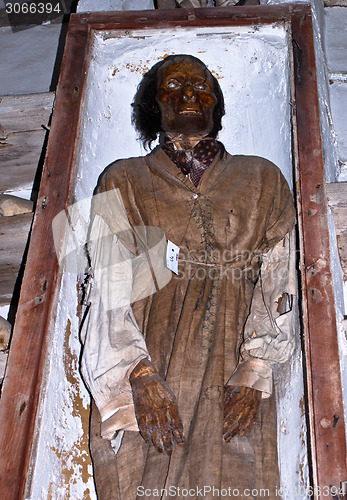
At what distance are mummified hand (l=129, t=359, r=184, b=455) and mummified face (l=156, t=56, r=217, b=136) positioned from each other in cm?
84

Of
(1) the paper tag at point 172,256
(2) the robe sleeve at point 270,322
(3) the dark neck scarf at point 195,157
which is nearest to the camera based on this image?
(2) the robe sleeve at point 270,322

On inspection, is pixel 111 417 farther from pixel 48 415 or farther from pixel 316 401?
pixel 316 401

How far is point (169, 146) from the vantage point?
92.4 inches

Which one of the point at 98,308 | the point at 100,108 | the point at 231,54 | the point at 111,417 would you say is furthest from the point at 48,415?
the point at 231,54

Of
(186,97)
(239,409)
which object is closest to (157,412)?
(239,409)

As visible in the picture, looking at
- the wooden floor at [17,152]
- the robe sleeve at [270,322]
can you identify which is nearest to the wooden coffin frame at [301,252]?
the robe sleeve at [270,322]

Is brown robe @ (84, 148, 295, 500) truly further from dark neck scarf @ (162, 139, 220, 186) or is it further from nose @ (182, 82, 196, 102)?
nose @ (182, 82, 196, 102)

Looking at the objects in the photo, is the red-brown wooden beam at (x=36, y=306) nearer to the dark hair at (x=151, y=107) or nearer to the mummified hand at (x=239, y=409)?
the dark hair at (x=151, y=107)

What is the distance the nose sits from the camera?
2330mm

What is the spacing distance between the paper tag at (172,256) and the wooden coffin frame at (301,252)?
312 mm

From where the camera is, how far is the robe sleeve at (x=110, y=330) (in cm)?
188

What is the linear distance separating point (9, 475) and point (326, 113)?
173cm

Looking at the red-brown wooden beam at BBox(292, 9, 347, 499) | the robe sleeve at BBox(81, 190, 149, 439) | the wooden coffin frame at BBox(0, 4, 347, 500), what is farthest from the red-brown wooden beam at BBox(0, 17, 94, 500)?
the red-brown wooden beam at BBox(292, 9, 347, 499)

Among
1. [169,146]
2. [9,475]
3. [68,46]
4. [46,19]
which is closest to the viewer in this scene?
[9,475]
